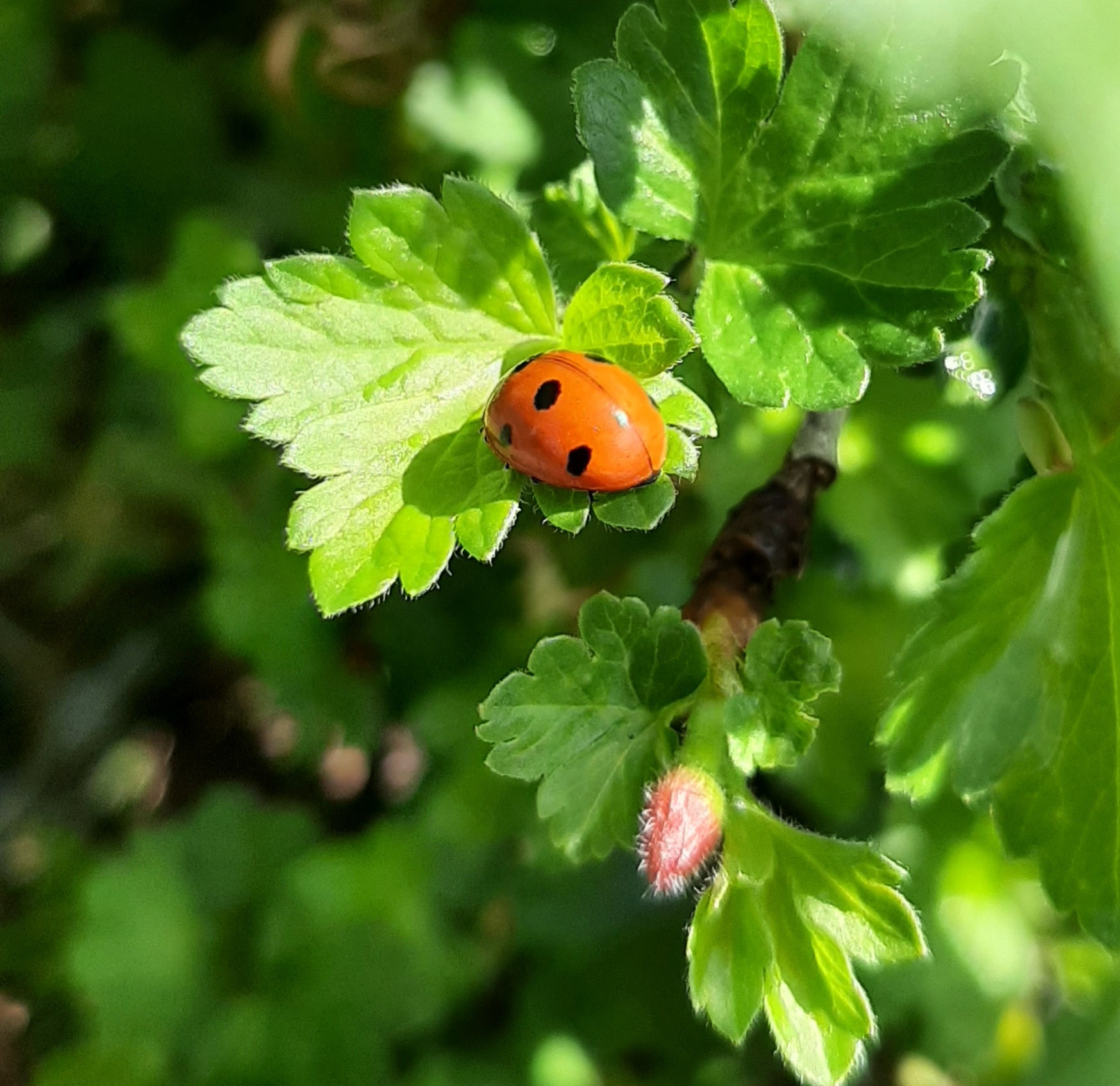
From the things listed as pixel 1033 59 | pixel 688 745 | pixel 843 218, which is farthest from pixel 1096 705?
pixel 1033 59

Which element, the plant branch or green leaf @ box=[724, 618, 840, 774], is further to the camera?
the plant branch

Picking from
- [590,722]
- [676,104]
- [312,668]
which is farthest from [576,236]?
[312,668]

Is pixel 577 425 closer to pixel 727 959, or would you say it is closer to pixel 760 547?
pixel 760 547

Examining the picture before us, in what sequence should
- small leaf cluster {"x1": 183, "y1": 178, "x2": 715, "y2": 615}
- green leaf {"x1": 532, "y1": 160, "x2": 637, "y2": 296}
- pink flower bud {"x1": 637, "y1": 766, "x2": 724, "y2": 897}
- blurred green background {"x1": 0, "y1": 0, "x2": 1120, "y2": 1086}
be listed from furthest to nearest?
blurred green background {"x1": 0, "y1": 0, "x2": 1120, "y2": 1086} < green leaf {"x1": 532, "y1": 160, "x2": 637, "y2": 296} < small leaf cluster {"x1": 183, "y1": 178, "x2": 715, "y2": 615} < pink flower bud {"x1": 637, "y1": 766, "x2": 724, "y2": 897}

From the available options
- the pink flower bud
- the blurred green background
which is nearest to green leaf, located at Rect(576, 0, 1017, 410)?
the pink flower bud

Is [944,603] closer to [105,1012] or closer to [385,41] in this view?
[385,41]

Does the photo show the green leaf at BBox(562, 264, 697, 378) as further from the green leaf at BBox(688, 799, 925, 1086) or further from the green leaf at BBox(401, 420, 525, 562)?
the green leaf at BBox(688, 799, 925, 1086)
